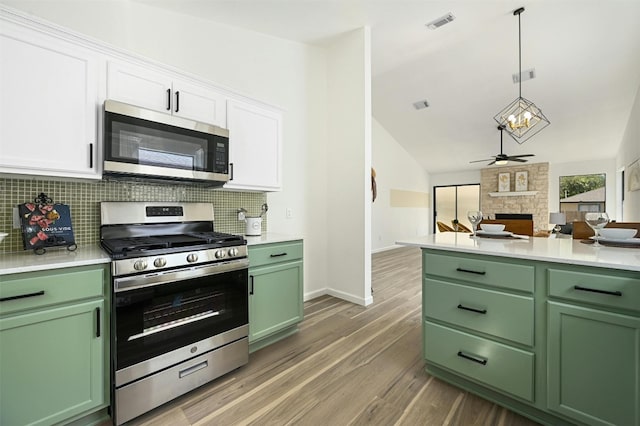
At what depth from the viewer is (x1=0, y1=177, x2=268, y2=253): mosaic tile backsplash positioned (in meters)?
1.66

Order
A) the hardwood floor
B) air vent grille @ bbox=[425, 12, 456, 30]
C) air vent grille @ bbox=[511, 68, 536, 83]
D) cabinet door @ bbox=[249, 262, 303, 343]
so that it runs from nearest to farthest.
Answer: the hardwood floor, cabinet door @ bbox=[249, 262, 303, 343], air vent grille @ bbox=[425, 12, 456, 30], air vent grille @ bbox=[511, 68, 536, 83]

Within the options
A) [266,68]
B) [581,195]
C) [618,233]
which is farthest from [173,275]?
[581,195]

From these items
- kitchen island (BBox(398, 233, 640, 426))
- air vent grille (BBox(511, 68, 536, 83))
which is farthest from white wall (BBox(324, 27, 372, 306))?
air vent grille (BBox(511, 68, 536, 83))

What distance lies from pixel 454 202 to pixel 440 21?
7770mm

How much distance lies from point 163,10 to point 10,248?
7.09 ft

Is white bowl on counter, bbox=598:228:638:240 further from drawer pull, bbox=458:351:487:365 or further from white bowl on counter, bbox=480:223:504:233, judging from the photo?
drawer pull, bbox=458:351:487:365

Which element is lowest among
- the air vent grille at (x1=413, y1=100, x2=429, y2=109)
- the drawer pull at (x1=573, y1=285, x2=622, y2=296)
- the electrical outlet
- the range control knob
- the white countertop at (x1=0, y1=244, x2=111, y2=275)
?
the drawer pull at (x1=573, y1=285, x2=622, y2=296)

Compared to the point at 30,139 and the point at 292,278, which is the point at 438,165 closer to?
the point at 292,278

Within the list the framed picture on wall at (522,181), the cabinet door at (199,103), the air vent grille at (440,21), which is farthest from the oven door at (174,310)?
the framed picture on wall at (522,181)

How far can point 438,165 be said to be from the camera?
938 centimetres

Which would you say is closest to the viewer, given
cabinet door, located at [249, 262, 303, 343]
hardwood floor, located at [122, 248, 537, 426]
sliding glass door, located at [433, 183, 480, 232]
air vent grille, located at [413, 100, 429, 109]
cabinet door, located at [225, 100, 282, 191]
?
hardwood floor, located at [122, 248, 537, 426]

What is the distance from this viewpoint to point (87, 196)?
1.91 m

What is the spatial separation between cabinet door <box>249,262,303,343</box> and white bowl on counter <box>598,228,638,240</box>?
215 cm

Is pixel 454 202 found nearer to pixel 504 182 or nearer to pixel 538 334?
pixel 504 182
